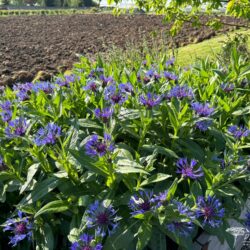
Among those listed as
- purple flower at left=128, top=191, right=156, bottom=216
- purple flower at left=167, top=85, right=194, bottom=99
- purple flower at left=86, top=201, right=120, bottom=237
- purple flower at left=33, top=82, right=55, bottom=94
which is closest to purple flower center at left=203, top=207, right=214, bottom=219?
purple flower at left=128, top=191, right=156, bottom=216

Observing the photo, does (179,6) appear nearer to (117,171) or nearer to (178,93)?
(178,93)

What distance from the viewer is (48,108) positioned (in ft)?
7.36

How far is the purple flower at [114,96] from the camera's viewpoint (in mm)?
2100

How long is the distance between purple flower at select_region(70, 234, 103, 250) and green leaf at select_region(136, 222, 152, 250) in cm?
21

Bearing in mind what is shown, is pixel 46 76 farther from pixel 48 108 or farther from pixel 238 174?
pixel 238 174

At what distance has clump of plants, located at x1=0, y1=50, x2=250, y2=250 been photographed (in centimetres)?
159

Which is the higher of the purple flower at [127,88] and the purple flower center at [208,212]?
the purple flower at [127,88]

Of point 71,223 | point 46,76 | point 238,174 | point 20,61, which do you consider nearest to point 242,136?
point 238,174

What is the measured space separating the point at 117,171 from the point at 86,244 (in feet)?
1.21

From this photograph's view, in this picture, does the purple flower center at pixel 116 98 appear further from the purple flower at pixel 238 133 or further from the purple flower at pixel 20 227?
the purple flower at pixel 20 227

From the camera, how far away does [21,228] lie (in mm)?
1580

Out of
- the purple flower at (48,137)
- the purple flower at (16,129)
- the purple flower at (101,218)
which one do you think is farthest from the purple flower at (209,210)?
the purple flower at (16,129)

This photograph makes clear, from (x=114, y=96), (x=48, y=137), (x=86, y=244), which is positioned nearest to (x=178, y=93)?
(x=114, y=96)

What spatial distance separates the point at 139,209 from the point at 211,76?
5.67 ft
